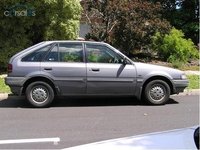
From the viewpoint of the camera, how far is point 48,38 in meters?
16.6

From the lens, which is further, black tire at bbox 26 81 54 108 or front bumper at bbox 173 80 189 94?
front bumper at bbox 173 80 189 94

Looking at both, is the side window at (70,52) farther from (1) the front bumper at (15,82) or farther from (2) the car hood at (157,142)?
(2) the car hood at (157,142)

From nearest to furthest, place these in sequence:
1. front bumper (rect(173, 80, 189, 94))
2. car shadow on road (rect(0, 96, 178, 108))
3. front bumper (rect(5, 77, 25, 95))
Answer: front bumper (rect(5, 77, 25, 95)), front bumper (rect(173, 80, 189, 94)), car shadow on road (rect(0, 96, 178, 108))

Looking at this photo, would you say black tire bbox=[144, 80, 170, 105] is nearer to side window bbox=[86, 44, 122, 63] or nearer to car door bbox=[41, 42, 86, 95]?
side window bbox=[86, 44, 122, 63]

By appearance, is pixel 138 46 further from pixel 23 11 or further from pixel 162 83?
pixel 162 83

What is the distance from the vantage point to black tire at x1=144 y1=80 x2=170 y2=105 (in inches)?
427

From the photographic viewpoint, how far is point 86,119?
30.4 feet

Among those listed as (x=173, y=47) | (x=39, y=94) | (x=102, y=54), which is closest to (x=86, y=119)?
(x=39, y=94)

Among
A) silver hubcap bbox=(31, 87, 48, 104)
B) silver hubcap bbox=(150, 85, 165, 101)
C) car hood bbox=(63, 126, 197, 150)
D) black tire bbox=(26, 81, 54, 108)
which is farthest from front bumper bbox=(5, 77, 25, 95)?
car hood bbox=(63, 126, 197, 150)

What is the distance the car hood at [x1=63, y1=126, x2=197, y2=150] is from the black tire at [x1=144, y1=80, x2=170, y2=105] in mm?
6893

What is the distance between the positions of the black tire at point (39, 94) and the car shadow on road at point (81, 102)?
0.37m

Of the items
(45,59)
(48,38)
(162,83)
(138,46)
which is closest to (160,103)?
(162,83)

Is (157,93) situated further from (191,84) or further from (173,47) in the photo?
(173,47)

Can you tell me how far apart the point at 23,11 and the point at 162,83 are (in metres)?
Answer: 6.91
